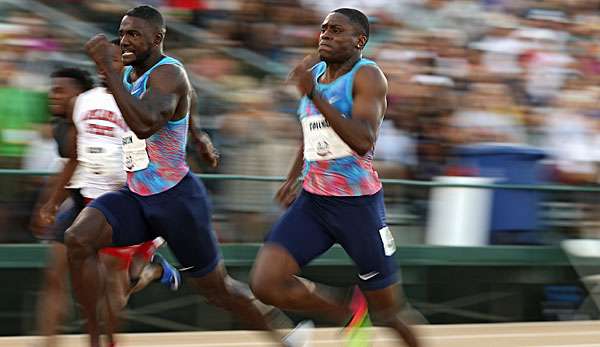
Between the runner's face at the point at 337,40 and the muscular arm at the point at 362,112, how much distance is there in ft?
Answer: 0.42

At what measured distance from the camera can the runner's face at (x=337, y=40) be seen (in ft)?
18.9

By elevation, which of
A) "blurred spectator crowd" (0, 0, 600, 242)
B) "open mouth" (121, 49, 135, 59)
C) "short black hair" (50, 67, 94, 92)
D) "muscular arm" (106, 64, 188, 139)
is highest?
"open mouth" (121, 49, 135, 59)

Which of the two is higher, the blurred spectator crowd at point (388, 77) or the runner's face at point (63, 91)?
the runner's face at point (63, 91)

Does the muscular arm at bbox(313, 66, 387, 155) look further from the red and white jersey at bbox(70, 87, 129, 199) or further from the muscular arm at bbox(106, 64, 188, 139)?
the red and white jersey at bbox(70, 87, 129, 199)

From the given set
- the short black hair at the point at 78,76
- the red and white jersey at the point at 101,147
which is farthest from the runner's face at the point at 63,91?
the red and white jersey at the point at 101,147

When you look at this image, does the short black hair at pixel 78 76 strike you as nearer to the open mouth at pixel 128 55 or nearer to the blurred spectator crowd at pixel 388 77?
the open mouth at pixel 128 55

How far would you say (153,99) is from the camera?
5.82m

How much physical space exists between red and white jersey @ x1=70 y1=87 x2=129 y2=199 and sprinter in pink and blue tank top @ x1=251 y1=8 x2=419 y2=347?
4.09 ft

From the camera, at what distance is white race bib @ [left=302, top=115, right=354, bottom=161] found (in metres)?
5.75

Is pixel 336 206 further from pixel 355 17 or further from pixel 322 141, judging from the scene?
pixel 355 17

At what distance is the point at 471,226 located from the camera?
31.2ft

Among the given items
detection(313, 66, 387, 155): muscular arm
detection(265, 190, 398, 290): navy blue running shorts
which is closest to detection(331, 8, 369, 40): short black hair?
detection(313, 66, 387, 155): muscular arm

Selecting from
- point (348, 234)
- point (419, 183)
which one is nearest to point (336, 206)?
point (348, 234)

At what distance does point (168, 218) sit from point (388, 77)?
14.3ft
